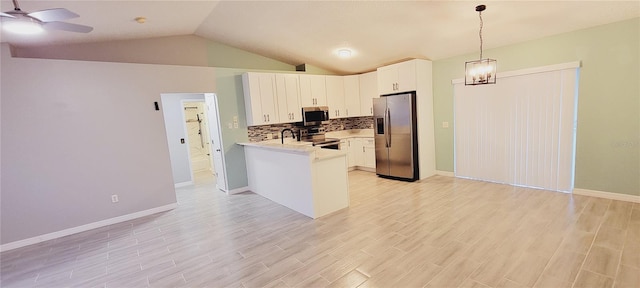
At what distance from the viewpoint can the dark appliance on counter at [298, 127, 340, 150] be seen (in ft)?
18.8

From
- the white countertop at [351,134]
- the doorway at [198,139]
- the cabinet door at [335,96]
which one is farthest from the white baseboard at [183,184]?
the cabinet door at [335,96]

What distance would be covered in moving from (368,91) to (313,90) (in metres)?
1.37

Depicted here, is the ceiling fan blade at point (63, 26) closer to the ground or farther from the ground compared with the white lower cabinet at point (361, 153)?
farther from the ground

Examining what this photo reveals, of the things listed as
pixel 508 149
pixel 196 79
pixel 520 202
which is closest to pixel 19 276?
pixel 196 79

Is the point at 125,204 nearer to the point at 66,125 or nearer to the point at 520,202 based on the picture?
the point at 66,125

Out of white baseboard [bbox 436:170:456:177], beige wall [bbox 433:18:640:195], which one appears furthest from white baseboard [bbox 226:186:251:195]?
beige wall [bbox 433:18:640:195]

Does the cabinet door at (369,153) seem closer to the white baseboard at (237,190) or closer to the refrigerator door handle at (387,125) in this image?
the refrigerator door handle at (387,125)

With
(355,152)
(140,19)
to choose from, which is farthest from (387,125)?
(140,19)

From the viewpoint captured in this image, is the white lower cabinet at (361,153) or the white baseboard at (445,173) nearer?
the white baseboard at (445,173)

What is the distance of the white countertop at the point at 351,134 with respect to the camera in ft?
21.6

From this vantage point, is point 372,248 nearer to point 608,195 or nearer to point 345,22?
point 345,22

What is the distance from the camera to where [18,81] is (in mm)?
3521

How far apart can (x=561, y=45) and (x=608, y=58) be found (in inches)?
21.9

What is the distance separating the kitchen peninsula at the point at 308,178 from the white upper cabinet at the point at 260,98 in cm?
92
